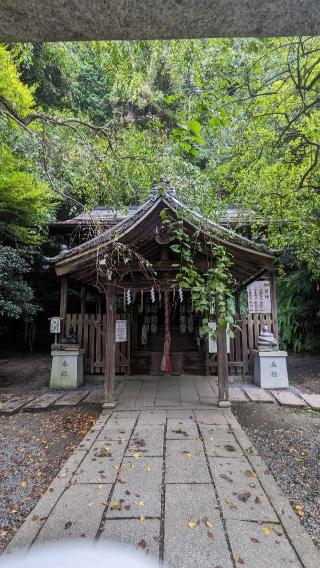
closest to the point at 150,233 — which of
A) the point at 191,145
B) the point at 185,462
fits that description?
the point at 191,145

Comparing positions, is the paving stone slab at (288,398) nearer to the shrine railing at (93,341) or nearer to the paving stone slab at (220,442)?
the paving stone slab at (220,442)

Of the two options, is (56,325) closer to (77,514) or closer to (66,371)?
(66,371)

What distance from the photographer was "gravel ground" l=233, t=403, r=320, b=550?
120 inches

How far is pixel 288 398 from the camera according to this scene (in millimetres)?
6379

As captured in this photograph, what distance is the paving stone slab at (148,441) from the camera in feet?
12.2

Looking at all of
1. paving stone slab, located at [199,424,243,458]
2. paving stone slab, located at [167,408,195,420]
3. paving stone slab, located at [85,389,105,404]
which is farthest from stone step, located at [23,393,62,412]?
paving stone slab, located at [199,424,243,458]

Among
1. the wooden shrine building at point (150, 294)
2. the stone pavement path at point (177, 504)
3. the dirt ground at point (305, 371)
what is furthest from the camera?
the dirt ground at point (305, 371)

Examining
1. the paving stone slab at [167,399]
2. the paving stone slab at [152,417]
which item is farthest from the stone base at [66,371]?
the paving stone slab at [152,417]

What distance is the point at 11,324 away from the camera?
44.0ft

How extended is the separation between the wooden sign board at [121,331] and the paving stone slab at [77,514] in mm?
4789

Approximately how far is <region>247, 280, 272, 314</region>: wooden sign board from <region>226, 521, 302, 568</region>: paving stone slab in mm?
6202

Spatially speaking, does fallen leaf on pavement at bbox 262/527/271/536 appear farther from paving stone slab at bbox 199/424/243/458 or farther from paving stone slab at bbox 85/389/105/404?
paving stone slab at bbox 85/389/105/404

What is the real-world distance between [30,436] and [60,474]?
1967 millimetres

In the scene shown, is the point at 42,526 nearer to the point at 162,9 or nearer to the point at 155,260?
the point at 162,9
